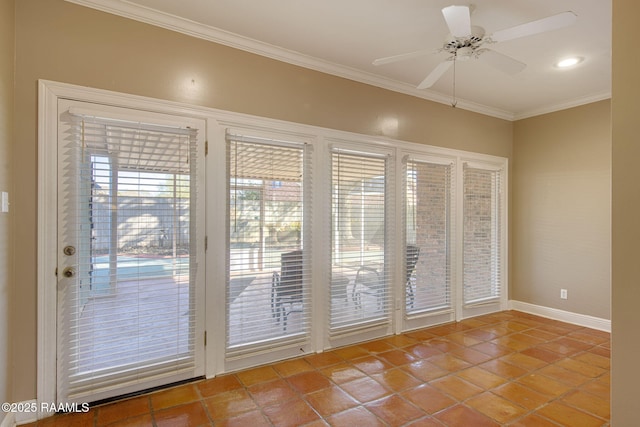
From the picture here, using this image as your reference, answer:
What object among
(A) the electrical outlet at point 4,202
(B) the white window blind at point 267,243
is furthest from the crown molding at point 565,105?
(A) the electrical outlet at point 4,202

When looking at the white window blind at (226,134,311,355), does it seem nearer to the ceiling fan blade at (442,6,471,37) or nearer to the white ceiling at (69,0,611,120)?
the white ceiling at (69,0,611,120)

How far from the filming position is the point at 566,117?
4297mm

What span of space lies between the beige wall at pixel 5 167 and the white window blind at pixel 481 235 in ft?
14.3

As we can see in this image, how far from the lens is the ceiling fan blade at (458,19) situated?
6.08ft

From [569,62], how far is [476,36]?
1.59 meters

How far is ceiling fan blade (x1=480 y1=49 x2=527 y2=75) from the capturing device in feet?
7.66

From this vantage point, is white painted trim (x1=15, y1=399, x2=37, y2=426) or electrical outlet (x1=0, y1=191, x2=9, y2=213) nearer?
electrical outlet (x1=0, y1=191, x2=9, y2=213)

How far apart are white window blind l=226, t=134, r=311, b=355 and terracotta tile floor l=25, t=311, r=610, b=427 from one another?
0.37 metres

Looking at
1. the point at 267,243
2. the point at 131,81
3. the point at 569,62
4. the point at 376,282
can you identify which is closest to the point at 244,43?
the point at 131,81

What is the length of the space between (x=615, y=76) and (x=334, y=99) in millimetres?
2219

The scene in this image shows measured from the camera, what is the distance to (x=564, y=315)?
4.29 m

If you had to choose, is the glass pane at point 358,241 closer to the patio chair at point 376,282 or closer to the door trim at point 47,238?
the patio chair at point 376,282

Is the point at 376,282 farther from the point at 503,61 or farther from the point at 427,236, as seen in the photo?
the point at 503,61

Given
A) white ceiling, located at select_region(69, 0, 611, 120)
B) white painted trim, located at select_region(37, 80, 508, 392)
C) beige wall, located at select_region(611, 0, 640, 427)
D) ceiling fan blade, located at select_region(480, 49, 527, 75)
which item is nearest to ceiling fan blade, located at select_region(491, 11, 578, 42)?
ceiling fan blade, located at select_region(480, 49, 527, 75)
